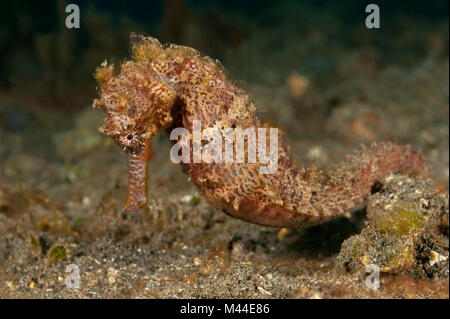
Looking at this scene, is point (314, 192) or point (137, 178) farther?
point (314, 192)

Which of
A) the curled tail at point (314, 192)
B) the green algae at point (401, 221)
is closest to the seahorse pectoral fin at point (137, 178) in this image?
the curled tail at point (314, 192)

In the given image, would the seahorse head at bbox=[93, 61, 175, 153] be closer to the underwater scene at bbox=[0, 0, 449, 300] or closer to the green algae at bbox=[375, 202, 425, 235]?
the underwater scene at bbox=[0, 0, 449, 300]

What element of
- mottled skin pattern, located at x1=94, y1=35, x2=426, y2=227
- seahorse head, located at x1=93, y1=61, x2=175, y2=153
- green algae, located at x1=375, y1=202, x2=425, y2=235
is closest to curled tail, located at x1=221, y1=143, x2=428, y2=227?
mottled skin pattern, located at x1=94, y1=35, x2=426, y2=227

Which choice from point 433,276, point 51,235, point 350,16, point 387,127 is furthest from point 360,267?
point 350,16

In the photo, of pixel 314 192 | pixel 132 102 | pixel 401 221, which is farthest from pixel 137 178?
pixel 401 221

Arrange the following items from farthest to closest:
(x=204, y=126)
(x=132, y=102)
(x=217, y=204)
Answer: (x=217, y=204) < (x=204, y=126) < (x=132, y=102)

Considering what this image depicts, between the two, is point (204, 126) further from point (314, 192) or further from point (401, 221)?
point (401, 221)

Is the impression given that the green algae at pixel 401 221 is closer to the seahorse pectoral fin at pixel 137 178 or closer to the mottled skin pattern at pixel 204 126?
the mottled skin pattern at pixel 204 126

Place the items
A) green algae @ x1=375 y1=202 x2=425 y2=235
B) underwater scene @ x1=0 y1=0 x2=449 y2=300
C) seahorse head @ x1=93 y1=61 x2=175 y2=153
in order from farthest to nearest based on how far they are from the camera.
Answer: green algae @ x1=375 y1=202 x2=425 y2=235, underwater scene @ x1=0 y1=0 x2=449 y2=300, seahorse head @ x1=93 y1=61 x2=175 y2=153
